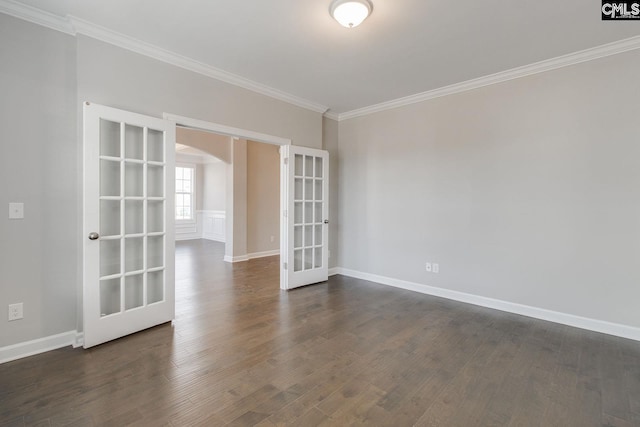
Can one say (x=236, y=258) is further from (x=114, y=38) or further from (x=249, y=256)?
(x=114, y=38)

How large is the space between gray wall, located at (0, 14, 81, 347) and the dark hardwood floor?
0.47 metres

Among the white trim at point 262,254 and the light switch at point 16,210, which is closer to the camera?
the light switch at point 16,210

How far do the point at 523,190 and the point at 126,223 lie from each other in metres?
4.24

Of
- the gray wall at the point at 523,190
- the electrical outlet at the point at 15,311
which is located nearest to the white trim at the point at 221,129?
the gray wall at the point at 523,190

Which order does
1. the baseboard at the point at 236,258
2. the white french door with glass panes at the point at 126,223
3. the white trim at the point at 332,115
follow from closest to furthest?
the white french door with glass panes at the point at 126,223 → the white trim at the point at 332,115 → the baseboard at the point at 236,258

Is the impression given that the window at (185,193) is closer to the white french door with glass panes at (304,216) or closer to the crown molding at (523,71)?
the white french door with glass panes at (304,216)

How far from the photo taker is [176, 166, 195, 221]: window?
30.4 ft

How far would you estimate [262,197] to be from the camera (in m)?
6.92

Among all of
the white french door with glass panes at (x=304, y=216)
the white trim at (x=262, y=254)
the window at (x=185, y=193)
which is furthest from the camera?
the window at (x=185, y=193)

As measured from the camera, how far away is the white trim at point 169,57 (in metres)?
2.57

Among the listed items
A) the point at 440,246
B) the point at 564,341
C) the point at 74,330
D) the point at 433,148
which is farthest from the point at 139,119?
the point at 564,341

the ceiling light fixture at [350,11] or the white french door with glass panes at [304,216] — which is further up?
the ceiling light fixture at [350,11]

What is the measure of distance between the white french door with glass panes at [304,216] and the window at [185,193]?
20.5 ft

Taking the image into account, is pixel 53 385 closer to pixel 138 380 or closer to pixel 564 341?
pixel 138 380
